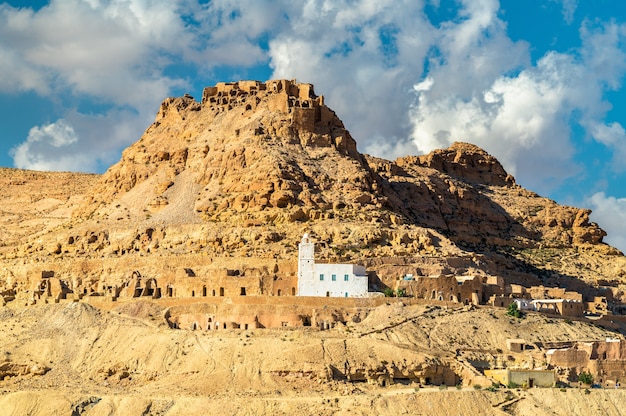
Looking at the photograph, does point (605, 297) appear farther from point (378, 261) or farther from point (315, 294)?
point (315, 294)

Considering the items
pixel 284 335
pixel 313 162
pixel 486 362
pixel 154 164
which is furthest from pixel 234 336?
pixel 154 164

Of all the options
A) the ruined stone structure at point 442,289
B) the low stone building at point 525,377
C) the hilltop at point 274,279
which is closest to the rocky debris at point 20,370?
the hilltop at point 274,279

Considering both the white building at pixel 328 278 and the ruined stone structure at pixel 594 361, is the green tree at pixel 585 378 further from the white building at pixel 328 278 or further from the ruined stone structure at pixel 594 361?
the white building at pixel 328 278

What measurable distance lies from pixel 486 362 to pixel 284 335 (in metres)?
12.0

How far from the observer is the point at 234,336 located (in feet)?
256

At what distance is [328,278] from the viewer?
8625 centimetres

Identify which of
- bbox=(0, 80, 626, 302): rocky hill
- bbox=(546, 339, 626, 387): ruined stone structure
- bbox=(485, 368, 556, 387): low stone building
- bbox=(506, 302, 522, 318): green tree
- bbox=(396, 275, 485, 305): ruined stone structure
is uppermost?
bbox=(0, 80, 626, 302): rocky hill

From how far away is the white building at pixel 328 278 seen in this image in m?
85.8

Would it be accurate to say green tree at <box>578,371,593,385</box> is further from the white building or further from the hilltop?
the white building

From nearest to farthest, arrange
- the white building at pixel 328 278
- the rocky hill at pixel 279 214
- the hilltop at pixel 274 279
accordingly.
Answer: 1. the hilltop at pixel 274 279
2. the white building at pixel 328 278
3. the rocky hill at pixel 279 214

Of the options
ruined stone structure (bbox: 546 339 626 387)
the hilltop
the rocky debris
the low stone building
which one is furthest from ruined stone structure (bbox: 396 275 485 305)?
the rocky debris

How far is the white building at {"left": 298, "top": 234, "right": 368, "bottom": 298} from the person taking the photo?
8581 cm

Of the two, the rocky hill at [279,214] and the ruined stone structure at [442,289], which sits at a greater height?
the rocky hill at [279,214]

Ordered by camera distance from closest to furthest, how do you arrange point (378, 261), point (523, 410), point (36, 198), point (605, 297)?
point (523, 410)
point (378, 261)
point (605, 297)
point (36, 198)
